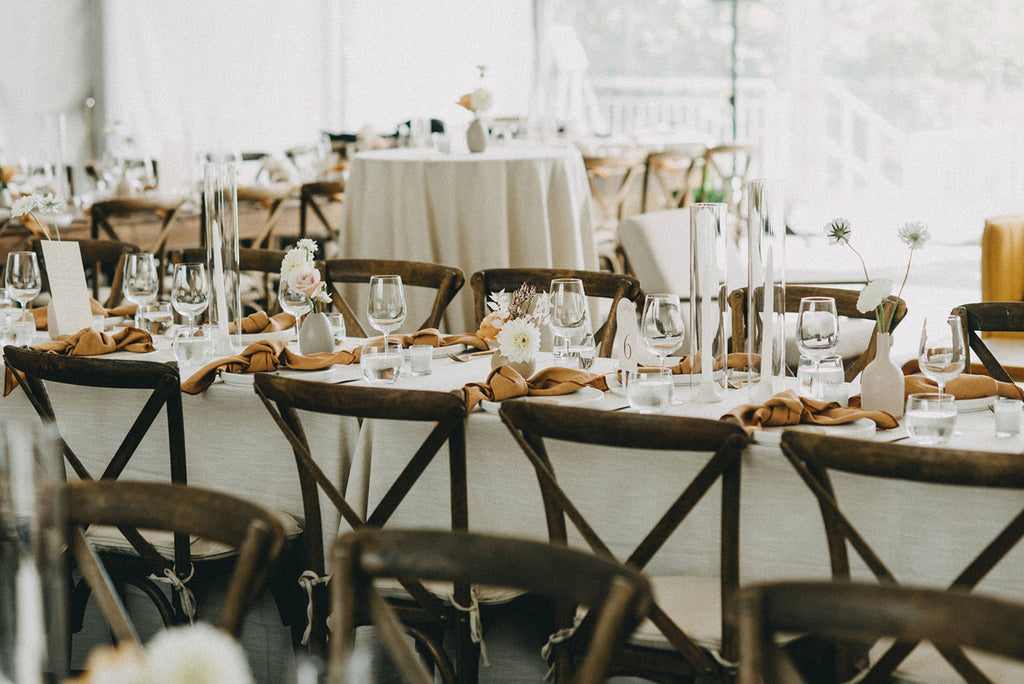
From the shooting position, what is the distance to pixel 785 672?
105cm

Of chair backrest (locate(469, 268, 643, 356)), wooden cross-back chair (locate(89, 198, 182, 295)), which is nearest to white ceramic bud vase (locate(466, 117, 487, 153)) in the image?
wooden cross-back chair (locate(89, 198, 182, 295))

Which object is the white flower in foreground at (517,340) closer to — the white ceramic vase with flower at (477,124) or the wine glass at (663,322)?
the wine glass at (663,322)

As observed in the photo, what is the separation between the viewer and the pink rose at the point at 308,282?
267 cm

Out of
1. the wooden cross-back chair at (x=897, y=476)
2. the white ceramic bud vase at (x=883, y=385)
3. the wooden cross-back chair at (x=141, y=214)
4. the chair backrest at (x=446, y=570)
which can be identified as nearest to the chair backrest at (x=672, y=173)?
the wooden cross-back chair at (x=141, y=214)

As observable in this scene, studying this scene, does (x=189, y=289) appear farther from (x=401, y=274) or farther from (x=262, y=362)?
(x=401, y=274)

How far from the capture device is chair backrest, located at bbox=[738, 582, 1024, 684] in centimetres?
105

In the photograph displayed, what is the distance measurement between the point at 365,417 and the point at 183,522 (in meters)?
0.66

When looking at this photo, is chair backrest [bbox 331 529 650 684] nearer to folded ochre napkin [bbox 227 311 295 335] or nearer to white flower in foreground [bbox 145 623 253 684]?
white flower in foreground [bbox 145 623 253 684]

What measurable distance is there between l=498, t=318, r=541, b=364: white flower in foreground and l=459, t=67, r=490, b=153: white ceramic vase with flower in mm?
2859

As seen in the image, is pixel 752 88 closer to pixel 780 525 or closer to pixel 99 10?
pixel 99 10

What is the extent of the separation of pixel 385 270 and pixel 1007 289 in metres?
2.33

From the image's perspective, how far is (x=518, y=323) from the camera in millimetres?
2363

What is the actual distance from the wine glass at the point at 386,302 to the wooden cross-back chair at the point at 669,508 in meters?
0.66

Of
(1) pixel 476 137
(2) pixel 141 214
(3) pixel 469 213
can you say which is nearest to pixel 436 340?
(3) pixel 469 213
